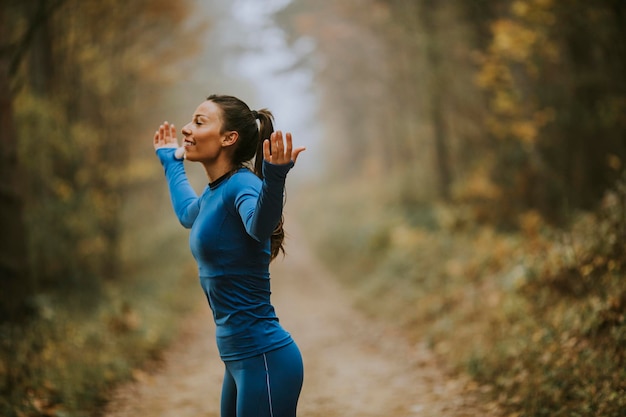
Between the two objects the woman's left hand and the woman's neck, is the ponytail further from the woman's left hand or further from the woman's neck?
the woman's left hand

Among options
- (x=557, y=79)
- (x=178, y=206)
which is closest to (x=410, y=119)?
(x=557, y=79)

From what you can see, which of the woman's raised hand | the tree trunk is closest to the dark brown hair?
the woman's raised hand

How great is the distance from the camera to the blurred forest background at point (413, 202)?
19.5 ft

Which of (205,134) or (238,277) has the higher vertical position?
(205,134)

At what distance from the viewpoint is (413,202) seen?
55.0 feet

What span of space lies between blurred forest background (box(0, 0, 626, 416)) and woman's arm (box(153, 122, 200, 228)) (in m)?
3.03

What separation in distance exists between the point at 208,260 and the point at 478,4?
35.5ft

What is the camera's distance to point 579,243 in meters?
7.35

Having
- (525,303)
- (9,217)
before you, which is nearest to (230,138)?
(525,303)

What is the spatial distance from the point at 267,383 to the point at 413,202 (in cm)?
1469

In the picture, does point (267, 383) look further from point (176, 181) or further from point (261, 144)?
point (176, 181)

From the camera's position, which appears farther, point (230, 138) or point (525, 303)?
point (525, 303)

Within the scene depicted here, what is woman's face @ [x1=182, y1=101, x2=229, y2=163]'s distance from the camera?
261 cm

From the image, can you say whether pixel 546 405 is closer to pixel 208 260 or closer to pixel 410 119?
pixel 208 260
